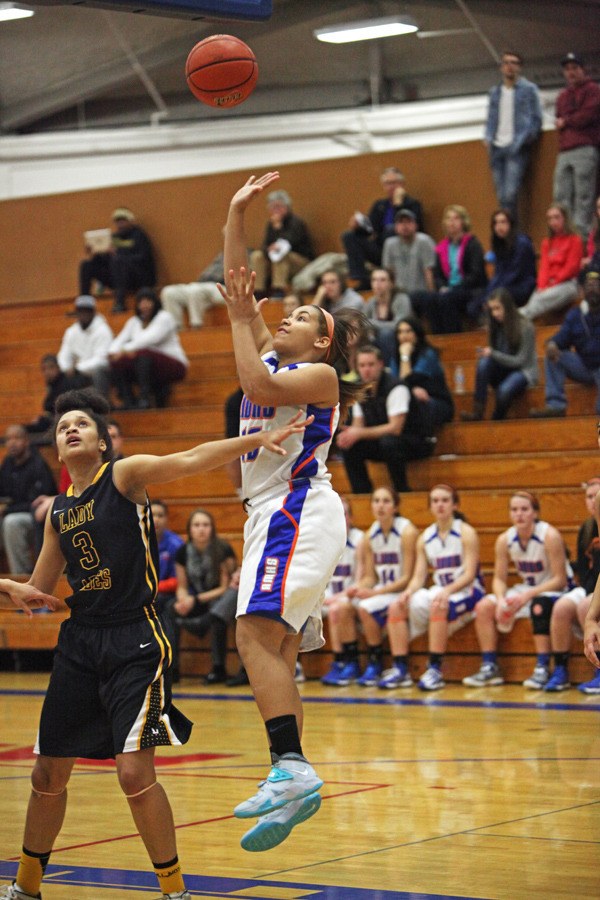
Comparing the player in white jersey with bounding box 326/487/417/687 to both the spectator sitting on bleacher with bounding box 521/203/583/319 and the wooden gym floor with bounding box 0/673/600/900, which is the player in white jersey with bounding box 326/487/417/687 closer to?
the wooden gym floor with bounding box 0/673/600/900

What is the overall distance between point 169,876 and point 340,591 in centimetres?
700

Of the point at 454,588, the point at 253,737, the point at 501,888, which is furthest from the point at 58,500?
the point at 454,588

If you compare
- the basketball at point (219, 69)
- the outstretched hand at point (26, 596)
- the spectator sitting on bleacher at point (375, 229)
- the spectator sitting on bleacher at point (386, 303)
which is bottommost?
the outstretched hand at point (26, 596)

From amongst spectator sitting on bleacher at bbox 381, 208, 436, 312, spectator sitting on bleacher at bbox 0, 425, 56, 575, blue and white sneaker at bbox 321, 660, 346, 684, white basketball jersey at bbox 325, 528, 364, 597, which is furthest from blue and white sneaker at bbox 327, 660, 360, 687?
spectator sitting on bleacher at bbox 381, 208, 436, 312

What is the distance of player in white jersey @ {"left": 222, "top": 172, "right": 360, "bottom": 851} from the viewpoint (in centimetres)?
448

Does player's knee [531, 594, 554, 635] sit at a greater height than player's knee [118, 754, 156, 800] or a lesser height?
lesser

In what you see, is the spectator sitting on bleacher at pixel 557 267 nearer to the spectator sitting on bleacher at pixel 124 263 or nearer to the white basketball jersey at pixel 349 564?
the white basketball jersey at pixel 349 564

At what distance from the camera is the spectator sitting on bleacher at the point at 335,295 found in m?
12.9

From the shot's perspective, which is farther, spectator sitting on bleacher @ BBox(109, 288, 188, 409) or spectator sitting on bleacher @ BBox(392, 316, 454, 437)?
spectator sitting on bleacher @ BBox(109, 288, 188, 409)

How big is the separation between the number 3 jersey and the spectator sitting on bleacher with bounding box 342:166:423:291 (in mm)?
9932

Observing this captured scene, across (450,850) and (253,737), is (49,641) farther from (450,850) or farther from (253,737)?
(450,850)

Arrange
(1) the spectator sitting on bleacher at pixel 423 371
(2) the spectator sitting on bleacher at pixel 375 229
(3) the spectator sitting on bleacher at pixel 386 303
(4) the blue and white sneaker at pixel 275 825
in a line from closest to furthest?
(4) the blue and white sneaker at pixel 275 825, (1) the spectator sitting on bleacher at pixel 423 371, (3) the spectator sitting on bleacher at pixel 386 303, (2) the spectator sitting on bleacher at pixel 375 229

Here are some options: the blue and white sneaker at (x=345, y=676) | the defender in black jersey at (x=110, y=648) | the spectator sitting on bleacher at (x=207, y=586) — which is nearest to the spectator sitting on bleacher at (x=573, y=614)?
the blue and white sneaker at (x=345, y=676)

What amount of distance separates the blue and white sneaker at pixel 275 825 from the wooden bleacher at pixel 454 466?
6183 mm
